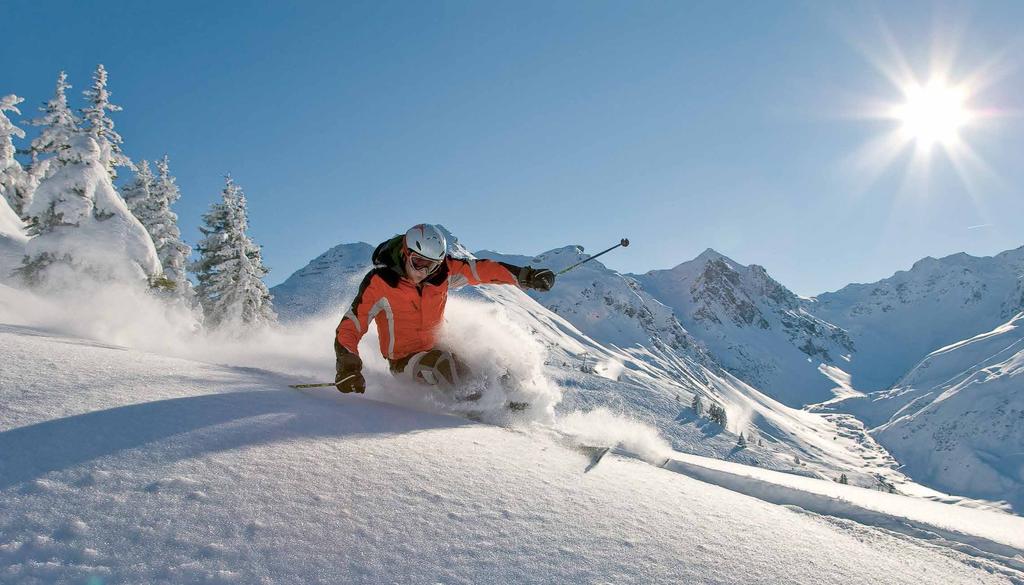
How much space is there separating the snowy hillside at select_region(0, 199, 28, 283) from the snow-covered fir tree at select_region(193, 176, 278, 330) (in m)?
6.73

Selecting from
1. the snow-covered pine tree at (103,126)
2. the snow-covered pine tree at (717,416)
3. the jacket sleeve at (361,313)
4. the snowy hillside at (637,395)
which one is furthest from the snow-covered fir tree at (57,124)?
the snow-covered pine tree at (717,416)

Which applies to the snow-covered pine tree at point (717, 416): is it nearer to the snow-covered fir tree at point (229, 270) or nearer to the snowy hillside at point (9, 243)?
the snow-covered fir tree at point (229, 270)

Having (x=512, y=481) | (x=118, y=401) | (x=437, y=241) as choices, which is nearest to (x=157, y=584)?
(x=512, y=481)

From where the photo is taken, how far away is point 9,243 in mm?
20453

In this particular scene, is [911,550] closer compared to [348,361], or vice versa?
[911,550]

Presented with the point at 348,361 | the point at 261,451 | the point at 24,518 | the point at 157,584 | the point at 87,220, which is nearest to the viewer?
the point at 157,584

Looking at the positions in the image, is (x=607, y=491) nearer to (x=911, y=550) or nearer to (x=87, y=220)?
(x=911, y=550)

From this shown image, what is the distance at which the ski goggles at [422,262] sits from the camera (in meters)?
6.74

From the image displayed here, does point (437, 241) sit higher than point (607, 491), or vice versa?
point (437, 241)

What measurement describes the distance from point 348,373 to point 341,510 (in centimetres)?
364

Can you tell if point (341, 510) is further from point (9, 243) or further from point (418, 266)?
point (9, 243)

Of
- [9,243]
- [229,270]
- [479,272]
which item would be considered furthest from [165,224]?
[479,272]

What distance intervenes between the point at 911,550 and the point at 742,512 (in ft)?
3.70

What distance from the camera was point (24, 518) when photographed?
2248 mm
